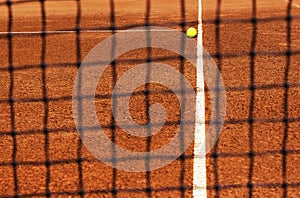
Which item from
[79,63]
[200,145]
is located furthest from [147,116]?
[79,63]

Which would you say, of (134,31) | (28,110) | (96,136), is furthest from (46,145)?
(134,31)

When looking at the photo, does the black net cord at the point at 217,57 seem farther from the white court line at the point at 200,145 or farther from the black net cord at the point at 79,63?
the black net cord at the point at 79,63

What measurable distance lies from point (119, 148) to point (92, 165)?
345 millimetres

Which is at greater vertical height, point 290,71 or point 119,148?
point 290,71

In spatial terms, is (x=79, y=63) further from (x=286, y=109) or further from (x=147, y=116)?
(x=286, y=109)

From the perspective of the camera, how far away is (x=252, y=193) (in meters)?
3.62

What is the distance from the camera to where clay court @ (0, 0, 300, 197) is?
3.79 metres

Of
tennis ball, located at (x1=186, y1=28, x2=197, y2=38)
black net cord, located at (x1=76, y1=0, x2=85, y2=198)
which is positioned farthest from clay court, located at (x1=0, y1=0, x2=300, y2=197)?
tennis ball, located at (x1=186, y1=28, x2=197, y2=38)

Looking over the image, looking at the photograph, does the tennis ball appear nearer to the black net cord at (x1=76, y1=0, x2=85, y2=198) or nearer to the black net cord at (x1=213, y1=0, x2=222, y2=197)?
the black net cord at (x1=213, y1=0, x2=222, y2=197)

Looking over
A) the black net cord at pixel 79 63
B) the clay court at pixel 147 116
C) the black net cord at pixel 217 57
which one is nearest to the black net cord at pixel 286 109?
the clay court at pixel 147 116

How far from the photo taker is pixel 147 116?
506cm

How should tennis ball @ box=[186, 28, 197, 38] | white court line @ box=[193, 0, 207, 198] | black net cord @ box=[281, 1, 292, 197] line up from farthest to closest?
1. tennis ball @ box=[186, 28, 197, 38]
2. black net cord @ box=[281, 1, 292, 197]
3. white court line @ box=[193, 0, 207, 198]

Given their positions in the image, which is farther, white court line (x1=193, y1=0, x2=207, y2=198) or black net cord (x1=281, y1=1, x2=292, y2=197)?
black net cord (x1=281, y1=1, x2=292, y2=197)

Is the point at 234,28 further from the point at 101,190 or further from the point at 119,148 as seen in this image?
the point at 101,190
